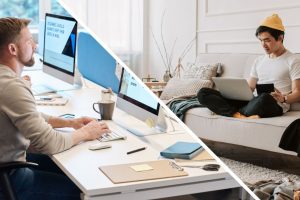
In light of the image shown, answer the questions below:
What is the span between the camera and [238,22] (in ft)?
0.81

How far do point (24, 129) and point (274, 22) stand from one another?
2.53ft

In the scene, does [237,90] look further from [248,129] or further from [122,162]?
[122,162]

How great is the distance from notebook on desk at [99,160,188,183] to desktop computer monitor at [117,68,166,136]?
102mm

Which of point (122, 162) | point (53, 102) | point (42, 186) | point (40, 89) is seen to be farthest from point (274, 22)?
point (40, 89)

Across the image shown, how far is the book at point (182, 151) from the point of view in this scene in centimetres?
75

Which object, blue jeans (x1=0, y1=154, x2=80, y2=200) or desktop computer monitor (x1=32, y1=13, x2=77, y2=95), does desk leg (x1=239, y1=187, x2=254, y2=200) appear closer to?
blue jeans (x1=0, y1=154, x2=80, y2=200)

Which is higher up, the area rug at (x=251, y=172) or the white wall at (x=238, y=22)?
the white wall at (x=238, y=22)

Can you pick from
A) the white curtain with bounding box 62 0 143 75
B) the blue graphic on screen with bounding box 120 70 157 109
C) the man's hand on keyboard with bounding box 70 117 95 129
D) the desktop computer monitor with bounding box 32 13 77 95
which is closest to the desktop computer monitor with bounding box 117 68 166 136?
the blue graphic on screen with bounding box 120 70 157 109

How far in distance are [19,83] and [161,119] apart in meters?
0.32

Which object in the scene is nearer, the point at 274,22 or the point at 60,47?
the point at 274,22

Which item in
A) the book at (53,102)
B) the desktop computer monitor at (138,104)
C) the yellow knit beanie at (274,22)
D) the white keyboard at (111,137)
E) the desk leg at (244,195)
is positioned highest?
the yellow knit beanie at (274,22)

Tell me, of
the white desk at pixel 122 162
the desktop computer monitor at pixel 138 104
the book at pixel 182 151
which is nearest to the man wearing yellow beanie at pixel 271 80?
the white desk at pixel 122 162

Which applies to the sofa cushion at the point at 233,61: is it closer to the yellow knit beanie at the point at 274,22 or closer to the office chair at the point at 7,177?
the yellow knit beanie at the point at 274,22

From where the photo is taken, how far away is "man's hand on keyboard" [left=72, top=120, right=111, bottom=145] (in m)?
0.96
